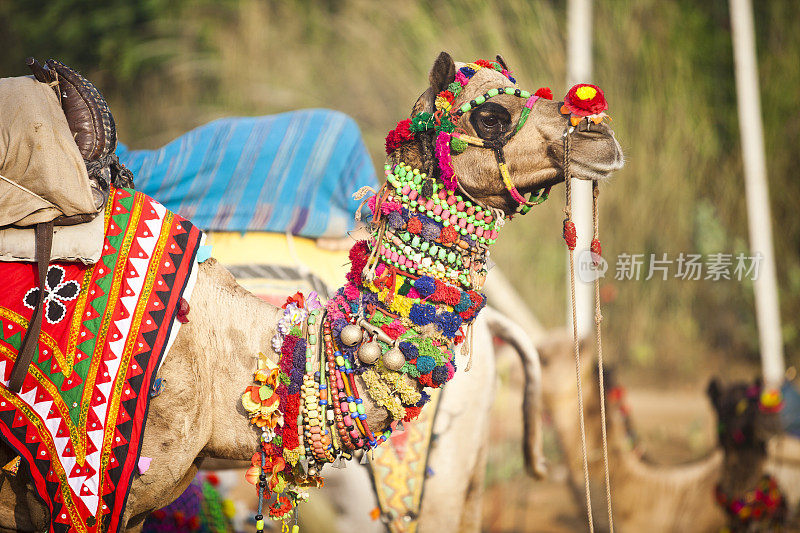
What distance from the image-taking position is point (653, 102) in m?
7.54

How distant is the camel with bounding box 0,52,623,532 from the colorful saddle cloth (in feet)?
0.32

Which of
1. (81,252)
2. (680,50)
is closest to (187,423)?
(81,252)

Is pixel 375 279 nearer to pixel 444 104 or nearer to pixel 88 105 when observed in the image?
pixel 444 104

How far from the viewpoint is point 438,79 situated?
1975 mm

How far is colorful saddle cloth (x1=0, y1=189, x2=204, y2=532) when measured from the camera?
1926 millimetres

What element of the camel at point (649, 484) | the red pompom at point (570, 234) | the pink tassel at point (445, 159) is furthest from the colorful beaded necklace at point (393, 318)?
the camel at point (649, 484)

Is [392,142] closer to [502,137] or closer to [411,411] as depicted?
[502,137]

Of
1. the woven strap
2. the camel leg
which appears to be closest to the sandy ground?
the camel leg

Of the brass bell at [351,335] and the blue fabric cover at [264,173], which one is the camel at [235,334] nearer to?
the brass bell at [351,335]

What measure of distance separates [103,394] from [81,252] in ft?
1.22

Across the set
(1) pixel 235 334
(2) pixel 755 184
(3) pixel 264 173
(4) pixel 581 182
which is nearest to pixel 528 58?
(4) pixel 581 182

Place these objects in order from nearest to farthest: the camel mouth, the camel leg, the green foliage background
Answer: the camel mouth, the camel leg, the green foliage background

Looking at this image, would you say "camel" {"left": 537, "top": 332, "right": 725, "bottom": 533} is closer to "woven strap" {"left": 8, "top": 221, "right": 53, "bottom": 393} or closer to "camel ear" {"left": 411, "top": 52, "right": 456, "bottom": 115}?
"camel ear" {"left": 411, "top": 52, "right": 456, "bottom": 115}

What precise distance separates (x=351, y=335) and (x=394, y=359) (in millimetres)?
133
